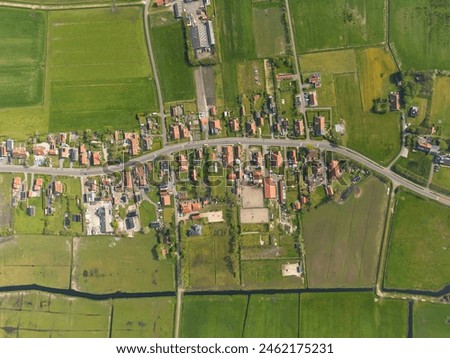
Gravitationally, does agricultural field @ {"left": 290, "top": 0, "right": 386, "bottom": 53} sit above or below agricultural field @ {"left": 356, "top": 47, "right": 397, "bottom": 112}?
above

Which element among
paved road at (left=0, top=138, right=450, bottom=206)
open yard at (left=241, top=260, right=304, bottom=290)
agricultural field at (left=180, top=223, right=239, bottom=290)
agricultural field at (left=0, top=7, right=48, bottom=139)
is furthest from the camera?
agricultural field at (left=0, top=7, right=48, bottom=139)

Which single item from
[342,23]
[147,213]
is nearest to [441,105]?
[342,23]

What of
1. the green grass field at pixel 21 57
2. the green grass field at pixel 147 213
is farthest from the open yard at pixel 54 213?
the green grass field at pixel 21 57

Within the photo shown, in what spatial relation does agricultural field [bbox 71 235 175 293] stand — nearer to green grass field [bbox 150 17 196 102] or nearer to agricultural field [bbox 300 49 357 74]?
green grass field [bbox 150 17 196 102]

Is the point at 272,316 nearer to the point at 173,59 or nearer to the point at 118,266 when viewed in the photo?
the point at 118,266

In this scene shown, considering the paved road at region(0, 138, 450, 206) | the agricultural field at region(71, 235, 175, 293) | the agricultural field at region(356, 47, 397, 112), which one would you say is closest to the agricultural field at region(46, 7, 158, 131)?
the paved road at region(0, 138, 450, 206)

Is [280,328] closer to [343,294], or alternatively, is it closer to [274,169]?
[343,294]
